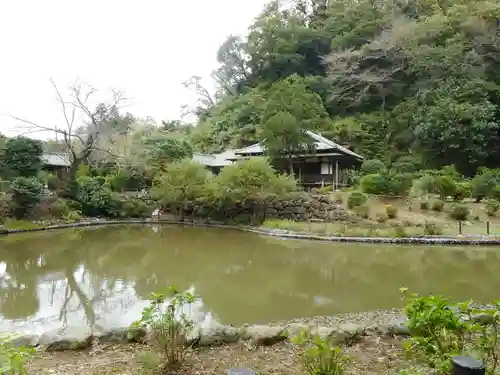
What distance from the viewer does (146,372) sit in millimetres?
3148

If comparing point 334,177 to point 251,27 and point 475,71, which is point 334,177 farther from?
point 251,27

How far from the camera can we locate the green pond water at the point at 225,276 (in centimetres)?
660

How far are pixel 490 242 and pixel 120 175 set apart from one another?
1857cm

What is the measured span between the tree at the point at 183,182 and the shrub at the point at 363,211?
6.95 meters

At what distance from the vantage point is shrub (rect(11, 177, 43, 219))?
17.4 metres

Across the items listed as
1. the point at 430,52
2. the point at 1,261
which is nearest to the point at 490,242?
the point at 1,261

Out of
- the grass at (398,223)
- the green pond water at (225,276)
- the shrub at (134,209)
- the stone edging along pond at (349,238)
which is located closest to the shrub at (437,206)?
the grass at (398,223)

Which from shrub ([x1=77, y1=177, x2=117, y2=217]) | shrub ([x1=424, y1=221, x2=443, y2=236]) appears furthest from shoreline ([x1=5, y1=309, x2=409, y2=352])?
shrub ([x1=77, y1=177, x2=117, y2=217])

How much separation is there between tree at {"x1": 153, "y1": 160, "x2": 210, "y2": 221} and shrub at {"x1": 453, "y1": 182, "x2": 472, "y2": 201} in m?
11.5

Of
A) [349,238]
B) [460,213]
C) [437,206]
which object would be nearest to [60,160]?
[349,238]

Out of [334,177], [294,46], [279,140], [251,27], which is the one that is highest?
[251,27]

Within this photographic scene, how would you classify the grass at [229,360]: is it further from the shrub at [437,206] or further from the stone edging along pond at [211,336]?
the shrub at [437,206]

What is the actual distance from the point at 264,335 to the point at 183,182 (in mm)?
15488

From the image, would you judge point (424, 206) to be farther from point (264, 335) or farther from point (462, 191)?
point (264, 335)
